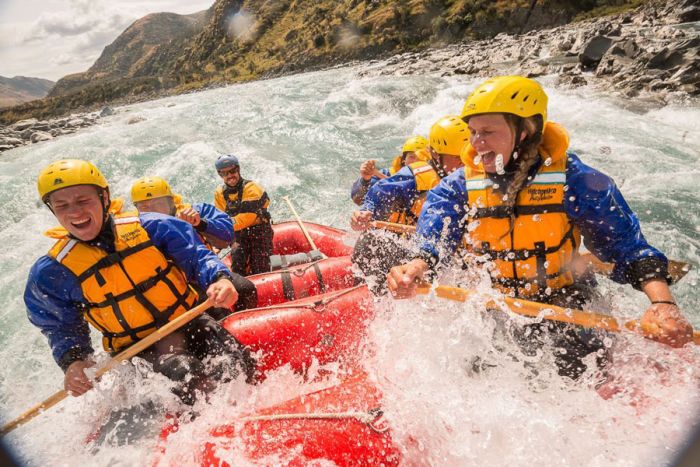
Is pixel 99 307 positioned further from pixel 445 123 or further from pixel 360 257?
pixel 445 123

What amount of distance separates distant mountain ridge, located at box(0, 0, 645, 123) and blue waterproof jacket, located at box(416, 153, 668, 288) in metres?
53.1

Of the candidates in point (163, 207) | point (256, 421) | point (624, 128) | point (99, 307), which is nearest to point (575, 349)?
point (256, 421)

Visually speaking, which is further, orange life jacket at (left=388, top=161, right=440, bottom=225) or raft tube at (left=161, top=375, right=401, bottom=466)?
orange life jacket at (left=388, top=161, right=440, bottom=225)

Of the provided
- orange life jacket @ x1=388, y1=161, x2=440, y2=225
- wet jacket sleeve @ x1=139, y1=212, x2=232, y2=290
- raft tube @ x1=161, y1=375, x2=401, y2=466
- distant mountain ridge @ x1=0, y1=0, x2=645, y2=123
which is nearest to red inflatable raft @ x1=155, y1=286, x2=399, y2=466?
raft tube @ x1=161, y1=375, x2=401, y2=466

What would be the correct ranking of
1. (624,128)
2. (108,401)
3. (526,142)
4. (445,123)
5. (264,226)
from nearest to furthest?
(526,142) → (108,401) → (445,123) → (264,226) → (624,128)

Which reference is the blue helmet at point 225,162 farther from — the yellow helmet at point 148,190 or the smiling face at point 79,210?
the smiling face at point 79,210

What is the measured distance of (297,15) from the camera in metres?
105

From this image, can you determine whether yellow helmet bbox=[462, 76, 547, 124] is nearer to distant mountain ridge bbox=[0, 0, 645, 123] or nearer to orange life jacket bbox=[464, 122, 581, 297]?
orange life jacket bbox=[464, 122, 581, 297]

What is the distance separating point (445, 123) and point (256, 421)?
3.18m

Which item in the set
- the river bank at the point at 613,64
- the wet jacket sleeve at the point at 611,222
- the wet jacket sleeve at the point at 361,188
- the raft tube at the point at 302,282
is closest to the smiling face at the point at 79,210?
the raft tube at the point at 302,282

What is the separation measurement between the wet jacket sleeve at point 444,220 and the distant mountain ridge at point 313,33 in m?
53.2

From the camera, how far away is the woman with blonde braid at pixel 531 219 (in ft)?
7.33

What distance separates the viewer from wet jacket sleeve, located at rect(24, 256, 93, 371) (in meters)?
2.82

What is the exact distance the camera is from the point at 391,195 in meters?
4.60
